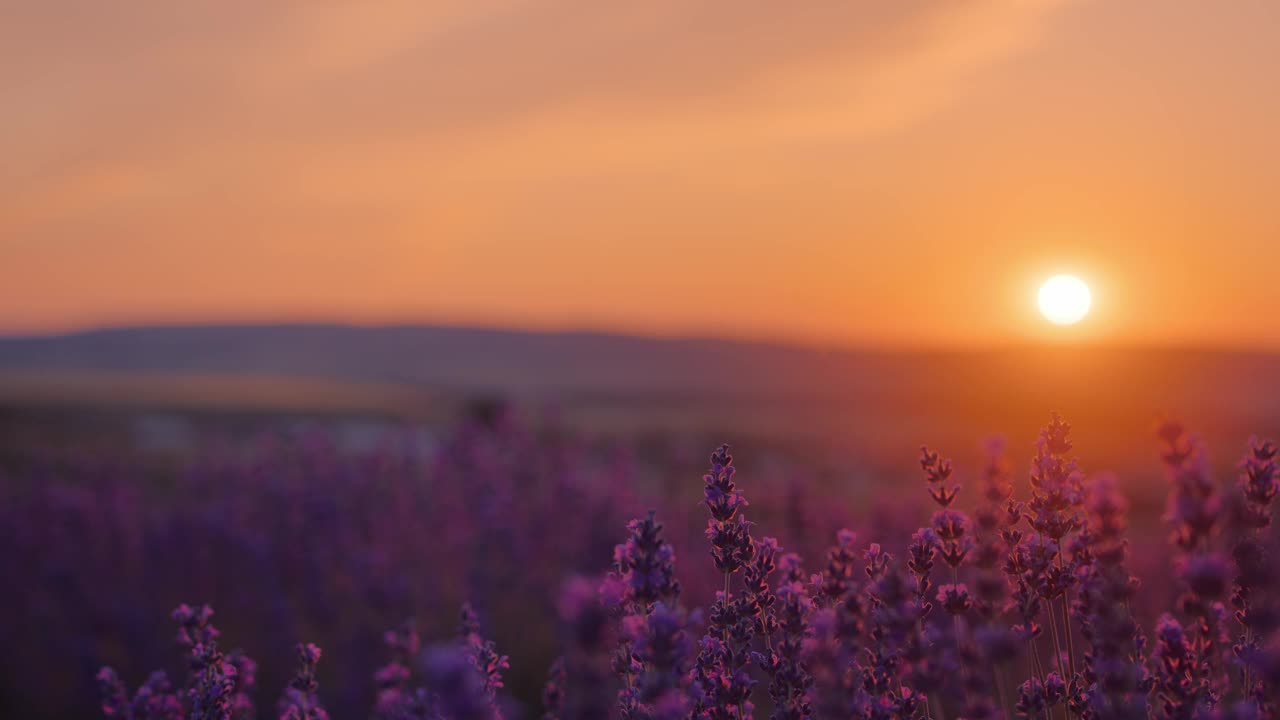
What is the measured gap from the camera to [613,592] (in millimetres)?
2795

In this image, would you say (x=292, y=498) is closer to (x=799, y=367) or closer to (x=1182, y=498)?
(x=1182, y=498)

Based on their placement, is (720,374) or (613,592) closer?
(613,592)

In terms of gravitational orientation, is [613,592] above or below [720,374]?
above

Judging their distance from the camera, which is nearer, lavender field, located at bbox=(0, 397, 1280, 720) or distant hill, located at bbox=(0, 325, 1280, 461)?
lavender field, located at bbox=(0, 397, 1280, 720)

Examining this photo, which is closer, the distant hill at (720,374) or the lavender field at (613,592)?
the lavender field at (613,592)

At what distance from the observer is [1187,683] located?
2.47 m

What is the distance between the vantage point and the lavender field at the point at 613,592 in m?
2.33

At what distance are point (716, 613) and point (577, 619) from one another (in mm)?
1243

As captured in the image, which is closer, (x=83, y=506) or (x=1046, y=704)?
(x=1046, y=704)

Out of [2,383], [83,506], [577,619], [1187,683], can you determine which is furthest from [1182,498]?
[2,383]

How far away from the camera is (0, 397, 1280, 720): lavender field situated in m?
2.33

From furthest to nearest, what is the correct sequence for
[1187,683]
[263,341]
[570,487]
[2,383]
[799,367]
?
1. [263,341]
2. [799,367]
3. [2,383]
4. [570,487]
5. [1187,683]

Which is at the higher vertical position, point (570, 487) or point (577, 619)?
point (577, 619)

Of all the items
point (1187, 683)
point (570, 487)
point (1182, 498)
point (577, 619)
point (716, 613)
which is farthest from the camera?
point (570, 487)
